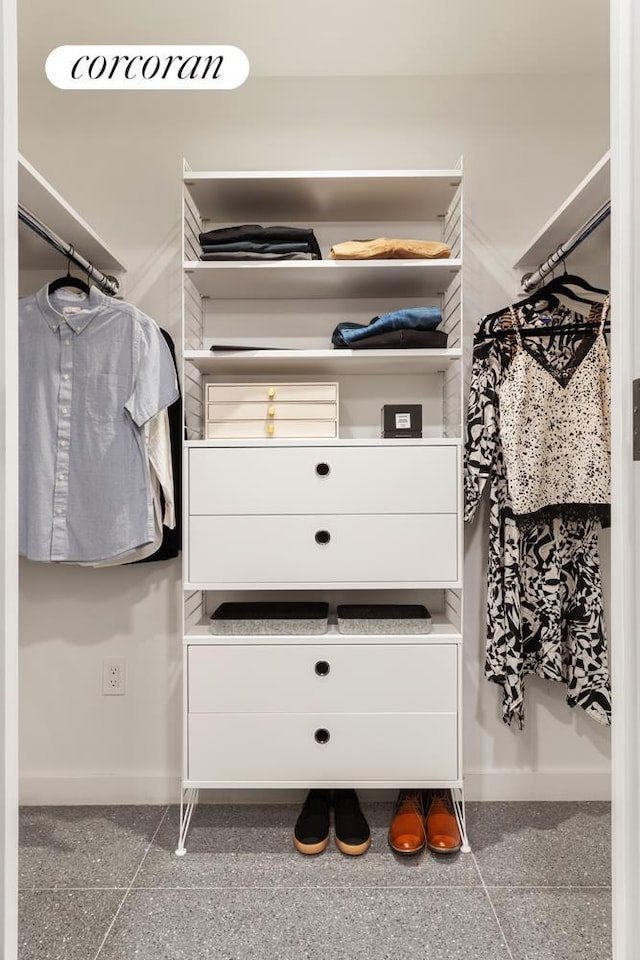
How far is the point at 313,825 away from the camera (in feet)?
6.22

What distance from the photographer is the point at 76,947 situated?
148cm

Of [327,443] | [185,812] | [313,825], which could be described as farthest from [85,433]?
[313,825]

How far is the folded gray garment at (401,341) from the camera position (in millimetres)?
1915

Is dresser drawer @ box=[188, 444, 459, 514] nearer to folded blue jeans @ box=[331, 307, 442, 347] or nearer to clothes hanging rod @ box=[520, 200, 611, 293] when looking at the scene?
folded blue jeans @ box=[331, 307, 442, 347]

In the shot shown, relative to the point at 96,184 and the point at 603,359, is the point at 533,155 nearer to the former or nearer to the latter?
the point at 603,359

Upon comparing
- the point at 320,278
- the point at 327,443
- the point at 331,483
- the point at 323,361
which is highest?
the point at 320,278

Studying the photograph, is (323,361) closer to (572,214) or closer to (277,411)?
(277,411)

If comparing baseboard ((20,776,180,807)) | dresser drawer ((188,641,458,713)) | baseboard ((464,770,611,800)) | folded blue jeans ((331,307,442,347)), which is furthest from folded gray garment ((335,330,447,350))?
baseboard ((20,776,180,807))

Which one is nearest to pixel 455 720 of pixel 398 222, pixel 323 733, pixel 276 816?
pixel 323 733

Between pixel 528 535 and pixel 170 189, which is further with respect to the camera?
pixel 170 189

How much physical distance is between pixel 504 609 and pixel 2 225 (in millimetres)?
1741

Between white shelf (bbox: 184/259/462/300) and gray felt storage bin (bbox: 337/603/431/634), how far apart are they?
40.4 inches

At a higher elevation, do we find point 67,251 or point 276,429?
point 67,251

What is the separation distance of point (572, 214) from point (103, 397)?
143 centimetres
